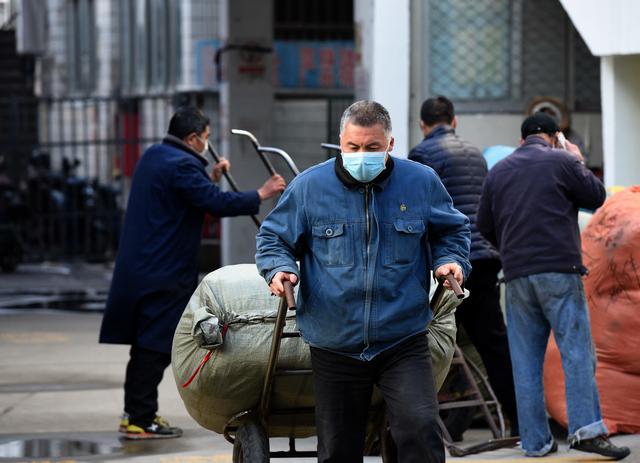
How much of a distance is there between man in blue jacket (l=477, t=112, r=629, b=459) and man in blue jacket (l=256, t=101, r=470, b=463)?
2177 millimetres

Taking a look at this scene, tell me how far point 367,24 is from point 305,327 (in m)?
6.22

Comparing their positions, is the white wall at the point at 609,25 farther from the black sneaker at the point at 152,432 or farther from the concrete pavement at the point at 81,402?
the black sneaker at the point at 152,432

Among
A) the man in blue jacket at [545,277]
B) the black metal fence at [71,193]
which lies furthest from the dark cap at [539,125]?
the black metal fence at [71,193]

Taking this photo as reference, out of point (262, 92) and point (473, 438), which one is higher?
point (262, 92)

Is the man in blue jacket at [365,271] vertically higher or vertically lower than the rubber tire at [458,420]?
higher

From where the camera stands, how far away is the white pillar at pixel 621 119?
→ 33.3 feet

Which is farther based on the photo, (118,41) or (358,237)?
(118,41)

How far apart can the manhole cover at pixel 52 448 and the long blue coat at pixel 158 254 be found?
23.1 inches

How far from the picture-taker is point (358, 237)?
5.21 metres

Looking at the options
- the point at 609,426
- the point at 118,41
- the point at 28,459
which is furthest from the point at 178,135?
the point at 118,41

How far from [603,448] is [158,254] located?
262 cm

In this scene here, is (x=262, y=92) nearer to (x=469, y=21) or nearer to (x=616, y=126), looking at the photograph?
(x=469, y=21)

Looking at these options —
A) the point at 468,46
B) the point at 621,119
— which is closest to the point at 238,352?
the point at 621,119

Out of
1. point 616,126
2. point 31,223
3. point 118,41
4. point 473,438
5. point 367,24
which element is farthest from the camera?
point 118,41
